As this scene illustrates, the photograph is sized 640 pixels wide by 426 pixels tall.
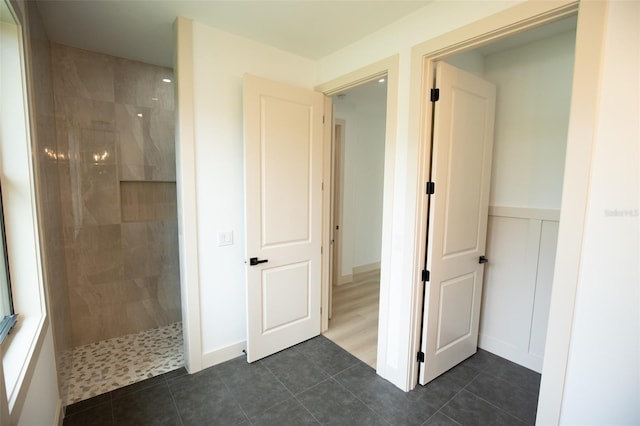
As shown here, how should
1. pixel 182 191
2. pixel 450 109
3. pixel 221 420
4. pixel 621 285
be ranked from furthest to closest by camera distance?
pixel 182 191
pixel 450 109
pixel 221 420
pixel 621 285

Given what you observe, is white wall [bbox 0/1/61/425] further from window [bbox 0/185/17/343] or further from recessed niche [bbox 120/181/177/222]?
recessed niche [bbox 120/181/177/222]

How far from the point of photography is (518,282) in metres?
2.47

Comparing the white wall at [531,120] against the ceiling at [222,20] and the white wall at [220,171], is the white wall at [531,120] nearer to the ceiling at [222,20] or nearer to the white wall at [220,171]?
the ceiling at [222,20]

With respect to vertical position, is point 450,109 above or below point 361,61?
below

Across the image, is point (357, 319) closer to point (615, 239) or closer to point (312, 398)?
point (312, 398)

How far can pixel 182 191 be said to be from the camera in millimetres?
2141

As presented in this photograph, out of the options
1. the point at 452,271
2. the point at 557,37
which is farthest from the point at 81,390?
the point at 557,37

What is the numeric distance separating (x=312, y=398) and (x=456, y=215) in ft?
5.47

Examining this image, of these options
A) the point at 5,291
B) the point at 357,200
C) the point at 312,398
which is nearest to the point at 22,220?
the point at 5,291

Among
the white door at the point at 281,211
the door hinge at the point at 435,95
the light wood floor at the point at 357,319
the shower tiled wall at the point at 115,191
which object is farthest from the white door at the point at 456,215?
the shower tiled wall at the point at 115,191

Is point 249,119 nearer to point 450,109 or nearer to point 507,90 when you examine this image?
point 450,109

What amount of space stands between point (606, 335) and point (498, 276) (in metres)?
1.36

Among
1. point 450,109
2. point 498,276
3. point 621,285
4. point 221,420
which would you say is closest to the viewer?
point 621,285

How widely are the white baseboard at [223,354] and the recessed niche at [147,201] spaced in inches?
54.8
